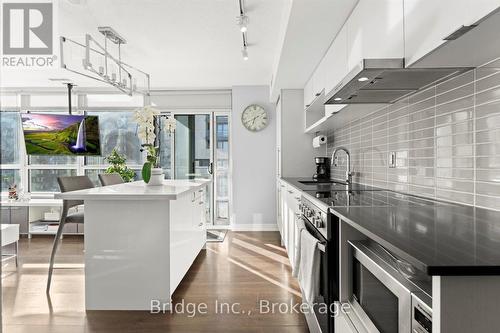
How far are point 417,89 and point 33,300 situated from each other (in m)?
3.20

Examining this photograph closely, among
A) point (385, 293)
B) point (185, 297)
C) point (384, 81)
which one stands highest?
point (384, 81)

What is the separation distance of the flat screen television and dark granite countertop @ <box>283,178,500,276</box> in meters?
5.15

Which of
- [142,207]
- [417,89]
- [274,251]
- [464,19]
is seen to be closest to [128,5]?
[142,207]

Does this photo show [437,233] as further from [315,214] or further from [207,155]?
[207,155]

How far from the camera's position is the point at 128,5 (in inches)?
115

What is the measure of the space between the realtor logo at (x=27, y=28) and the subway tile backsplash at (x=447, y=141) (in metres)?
3.13

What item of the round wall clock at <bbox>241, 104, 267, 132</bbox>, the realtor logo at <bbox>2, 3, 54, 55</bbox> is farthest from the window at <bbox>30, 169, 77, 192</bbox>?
the round wall clock at <bbox>241, 104, 267, 132</bbox>

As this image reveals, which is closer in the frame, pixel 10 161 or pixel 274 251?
pixel 274 251

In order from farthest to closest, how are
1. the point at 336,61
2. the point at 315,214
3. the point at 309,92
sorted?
the point at 309,92 < the point at 336,61 < the point at 315,214

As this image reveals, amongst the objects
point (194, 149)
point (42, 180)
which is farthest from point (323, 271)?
point (42, 180)

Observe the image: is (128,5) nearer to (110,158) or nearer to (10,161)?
(110,158)

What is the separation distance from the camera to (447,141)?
5.50 ft

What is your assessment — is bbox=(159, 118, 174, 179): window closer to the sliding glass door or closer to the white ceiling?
the sliding glass door

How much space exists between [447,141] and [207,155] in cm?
454
